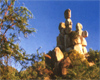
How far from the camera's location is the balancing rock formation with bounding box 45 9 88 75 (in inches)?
861

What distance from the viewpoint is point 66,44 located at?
1101 inches

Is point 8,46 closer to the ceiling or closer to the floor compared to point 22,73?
closer to the ceiling

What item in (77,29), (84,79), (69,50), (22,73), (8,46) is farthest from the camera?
(77,29)

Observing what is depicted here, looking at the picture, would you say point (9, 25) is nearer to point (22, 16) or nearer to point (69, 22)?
point (22, 16)

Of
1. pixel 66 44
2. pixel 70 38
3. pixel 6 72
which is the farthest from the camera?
pixel 66 44

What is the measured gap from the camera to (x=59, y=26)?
3203 cm

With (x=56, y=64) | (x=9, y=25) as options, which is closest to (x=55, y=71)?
(x=56, y=64)

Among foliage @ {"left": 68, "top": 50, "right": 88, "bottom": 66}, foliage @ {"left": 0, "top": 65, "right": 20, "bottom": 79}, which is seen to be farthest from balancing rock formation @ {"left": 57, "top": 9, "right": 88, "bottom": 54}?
foliage @ {"left": 0, "top": 65, "right": 20, "bottom": 79}

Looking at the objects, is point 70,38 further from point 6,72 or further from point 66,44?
point 6,72

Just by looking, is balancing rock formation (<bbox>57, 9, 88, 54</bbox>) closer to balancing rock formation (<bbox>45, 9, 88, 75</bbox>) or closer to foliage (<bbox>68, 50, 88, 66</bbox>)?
balancing rock formation (<bbox>45, 9, 88, 75</bbox>)

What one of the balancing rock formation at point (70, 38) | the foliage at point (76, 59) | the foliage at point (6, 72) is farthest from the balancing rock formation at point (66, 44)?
the foliage at point (6, 72)

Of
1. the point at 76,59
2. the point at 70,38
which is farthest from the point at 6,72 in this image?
the point at 70,38

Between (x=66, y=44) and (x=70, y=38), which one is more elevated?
(x=70, y=38)

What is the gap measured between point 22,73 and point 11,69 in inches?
36.5
